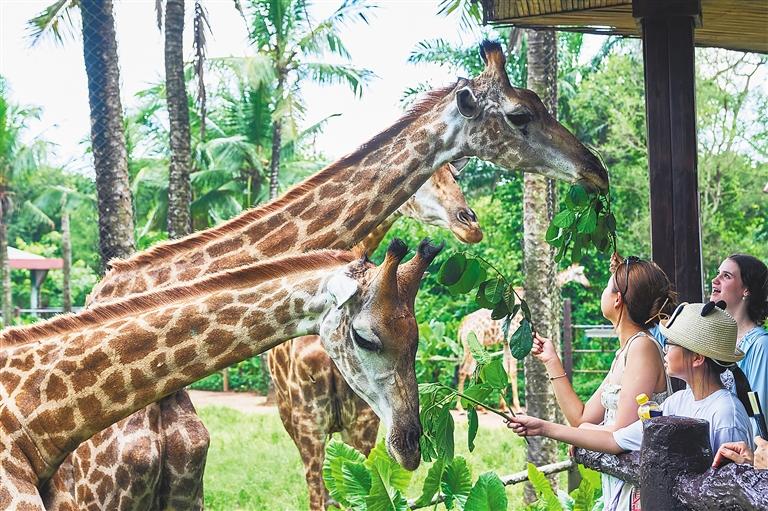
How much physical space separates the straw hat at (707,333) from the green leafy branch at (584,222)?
139 cm

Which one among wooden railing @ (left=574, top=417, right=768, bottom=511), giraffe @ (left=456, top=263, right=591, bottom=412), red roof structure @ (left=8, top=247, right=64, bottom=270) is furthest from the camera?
red roof structure @ (left=8, top=247, right=64, bottom=270)

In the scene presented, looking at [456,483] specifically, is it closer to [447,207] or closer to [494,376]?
[494,376]

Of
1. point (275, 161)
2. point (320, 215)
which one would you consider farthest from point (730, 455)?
point (275, 161)

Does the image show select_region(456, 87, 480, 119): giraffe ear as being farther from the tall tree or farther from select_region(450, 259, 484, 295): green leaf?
the tall tree

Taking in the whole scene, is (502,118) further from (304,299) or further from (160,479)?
(160,479)

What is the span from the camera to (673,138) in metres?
4.52

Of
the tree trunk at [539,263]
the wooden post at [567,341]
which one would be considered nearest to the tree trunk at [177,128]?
the tree trunk at [539,263]

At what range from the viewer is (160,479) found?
427cm

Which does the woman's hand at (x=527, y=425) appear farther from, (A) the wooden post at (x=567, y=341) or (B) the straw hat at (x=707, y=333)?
(A) the wooden post at (x=567, y=341)

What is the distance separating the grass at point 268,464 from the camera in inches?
438

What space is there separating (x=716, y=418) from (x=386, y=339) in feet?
3.84

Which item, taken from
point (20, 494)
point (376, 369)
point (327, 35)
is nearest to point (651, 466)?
point (376, 369)

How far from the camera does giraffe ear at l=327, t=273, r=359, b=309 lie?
3.53 meters

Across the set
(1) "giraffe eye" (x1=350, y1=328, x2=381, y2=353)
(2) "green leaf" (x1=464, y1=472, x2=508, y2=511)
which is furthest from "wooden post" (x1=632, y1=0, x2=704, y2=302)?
(1) "giraffe eye" (x1=350, y1=328, x2=381, y2=353)
